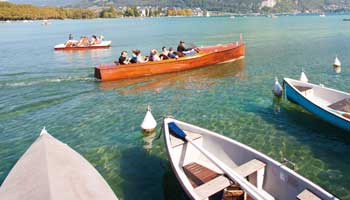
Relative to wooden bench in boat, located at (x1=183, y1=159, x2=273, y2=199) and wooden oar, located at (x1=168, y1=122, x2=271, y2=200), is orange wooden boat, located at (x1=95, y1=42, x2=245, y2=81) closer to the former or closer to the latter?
wooden oar, located at (x1=168, y1=122, x2=271, y2=200)

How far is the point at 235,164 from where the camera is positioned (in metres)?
9.25

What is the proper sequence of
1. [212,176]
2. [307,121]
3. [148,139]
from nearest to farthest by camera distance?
1. [212,176]
2. [148,139]
3. [307,121]

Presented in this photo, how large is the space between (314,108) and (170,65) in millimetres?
13105

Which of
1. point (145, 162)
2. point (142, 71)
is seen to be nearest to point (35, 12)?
point (142, 71)

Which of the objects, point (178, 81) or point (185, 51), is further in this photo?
point (185, 51)

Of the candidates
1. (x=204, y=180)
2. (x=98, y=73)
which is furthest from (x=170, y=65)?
(x=204, y=180)

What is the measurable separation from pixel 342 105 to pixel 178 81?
11.8m

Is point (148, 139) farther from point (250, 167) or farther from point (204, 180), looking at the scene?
point (250, 167)

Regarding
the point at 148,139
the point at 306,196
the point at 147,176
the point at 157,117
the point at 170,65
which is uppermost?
the point at 170,65

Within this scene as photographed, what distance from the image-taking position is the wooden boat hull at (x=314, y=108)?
12102 millimetres

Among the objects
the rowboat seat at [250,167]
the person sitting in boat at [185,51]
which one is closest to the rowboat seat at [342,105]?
the rowboat seat at [250,167]

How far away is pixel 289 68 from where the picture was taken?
84.8 feet

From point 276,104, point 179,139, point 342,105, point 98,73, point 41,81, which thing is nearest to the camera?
point 179,139

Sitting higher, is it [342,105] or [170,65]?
[170,65]
